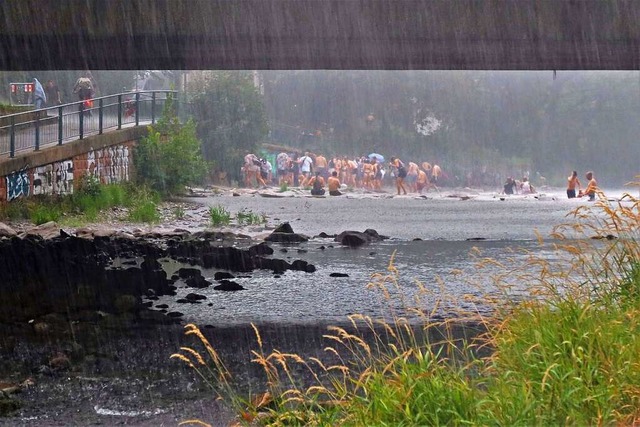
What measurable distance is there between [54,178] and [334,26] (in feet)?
47.1

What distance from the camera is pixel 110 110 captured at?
33.1 m

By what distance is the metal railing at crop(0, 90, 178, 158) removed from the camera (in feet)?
86.0

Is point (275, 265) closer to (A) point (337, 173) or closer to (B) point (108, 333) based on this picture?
(B) point (108, 333)

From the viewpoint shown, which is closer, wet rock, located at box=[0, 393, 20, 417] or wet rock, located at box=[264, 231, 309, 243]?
wet rock, located at box=[0, 393, 20, 417]

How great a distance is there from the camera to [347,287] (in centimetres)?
1504

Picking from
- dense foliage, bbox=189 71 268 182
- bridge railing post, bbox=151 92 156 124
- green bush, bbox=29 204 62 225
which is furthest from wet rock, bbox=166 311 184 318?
dense foliage, bbox=189 71 268 182

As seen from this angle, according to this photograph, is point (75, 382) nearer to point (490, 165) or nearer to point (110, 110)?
point (110, 110)

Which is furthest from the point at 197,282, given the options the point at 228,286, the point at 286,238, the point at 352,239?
the point at 286,238

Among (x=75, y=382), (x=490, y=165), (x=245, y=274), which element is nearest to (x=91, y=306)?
(x=245, y=274)

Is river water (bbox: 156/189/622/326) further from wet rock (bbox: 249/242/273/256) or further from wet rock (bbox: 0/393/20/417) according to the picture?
wet rock (bbox: 0/393/20/417)

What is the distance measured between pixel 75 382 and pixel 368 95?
188ft

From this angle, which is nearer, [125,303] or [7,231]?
[125,303]

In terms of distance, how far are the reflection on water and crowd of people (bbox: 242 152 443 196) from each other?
26935 mm

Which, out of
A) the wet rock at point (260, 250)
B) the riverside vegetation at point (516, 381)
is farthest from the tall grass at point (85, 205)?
the riverside vegetation at point (516, 381)
